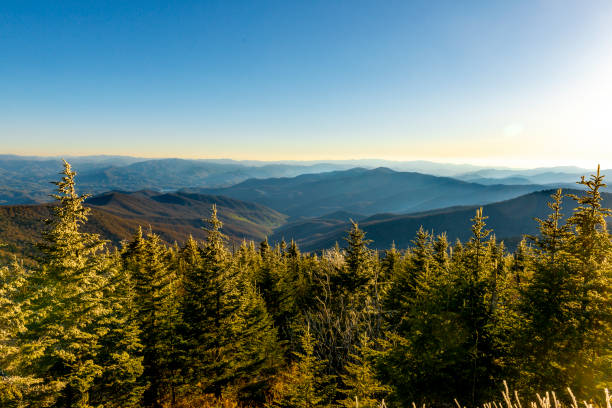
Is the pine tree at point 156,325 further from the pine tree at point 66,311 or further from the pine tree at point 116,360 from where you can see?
the pine tree at point 66,311

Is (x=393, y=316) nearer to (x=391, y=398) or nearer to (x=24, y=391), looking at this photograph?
(x=391, y=398)

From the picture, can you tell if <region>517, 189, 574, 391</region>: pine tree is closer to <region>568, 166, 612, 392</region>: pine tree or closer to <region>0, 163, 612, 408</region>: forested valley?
<region>0, 163, 612, 408</region>: forested valley

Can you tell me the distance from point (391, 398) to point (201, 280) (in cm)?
1276

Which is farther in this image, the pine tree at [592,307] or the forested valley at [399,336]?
the forested valley at [399,336]

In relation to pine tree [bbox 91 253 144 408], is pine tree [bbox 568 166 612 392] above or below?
above

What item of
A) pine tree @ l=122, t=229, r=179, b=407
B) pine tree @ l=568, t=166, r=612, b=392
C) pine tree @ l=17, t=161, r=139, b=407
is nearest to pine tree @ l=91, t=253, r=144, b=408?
pine tree @ l=17, t=161, r=139, b=407

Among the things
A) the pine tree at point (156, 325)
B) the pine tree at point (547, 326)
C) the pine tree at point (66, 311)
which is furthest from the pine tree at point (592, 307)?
the pine tree at point (156, 325)

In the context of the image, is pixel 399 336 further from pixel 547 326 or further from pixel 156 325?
pixel 156 325

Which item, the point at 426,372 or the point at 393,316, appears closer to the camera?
the point at 426,372

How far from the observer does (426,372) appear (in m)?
11.6

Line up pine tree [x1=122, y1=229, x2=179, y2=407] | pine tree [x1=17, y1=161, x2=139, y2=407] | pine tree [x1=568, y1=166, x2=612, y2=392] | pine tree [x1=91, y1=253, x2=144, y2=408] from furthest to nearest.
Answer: pine tree [x1=122, y1=229, x2=179, y2=407] < pine tree [x1=91, y1=253, x2=144, y2=408] < pine tree [x1=17, y1=161, x2=139, y2=407] < pine tree [x1=568, y1=166, x2=612, y2=392]

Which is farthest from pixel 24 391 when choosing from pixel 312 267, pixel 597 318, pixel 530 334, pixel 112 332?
pixel 312 267

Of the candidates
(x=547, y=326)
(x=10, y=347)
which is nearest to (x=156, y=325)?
(x=10, y=347)

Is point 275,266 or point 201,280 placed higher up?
point 201,280
